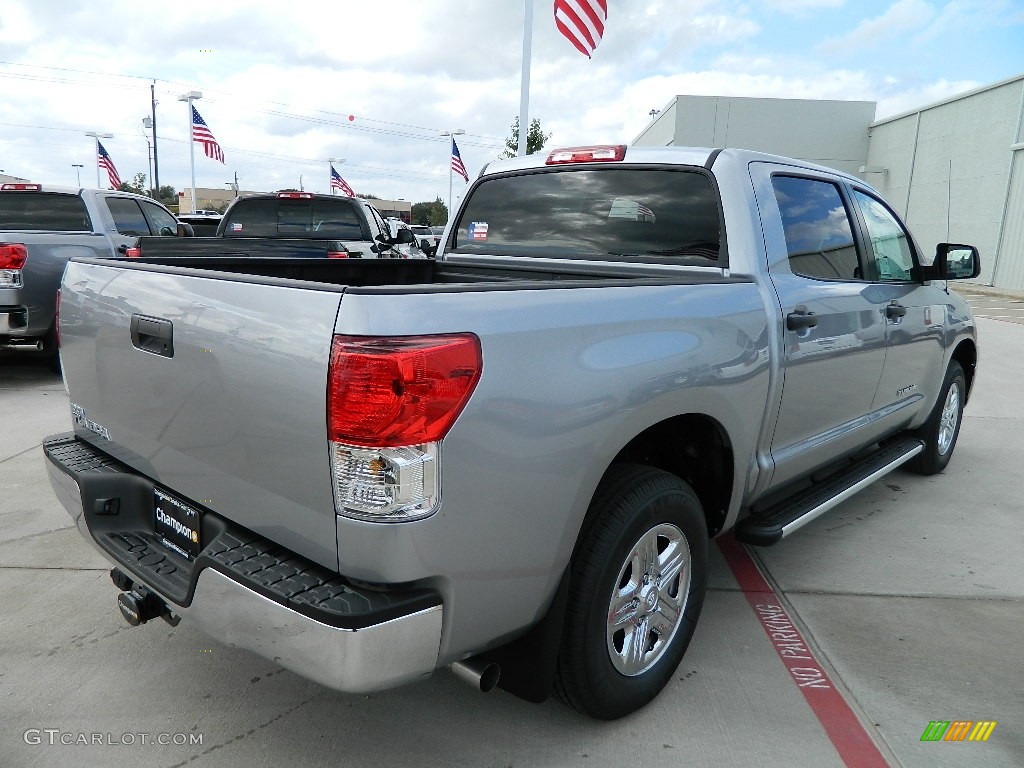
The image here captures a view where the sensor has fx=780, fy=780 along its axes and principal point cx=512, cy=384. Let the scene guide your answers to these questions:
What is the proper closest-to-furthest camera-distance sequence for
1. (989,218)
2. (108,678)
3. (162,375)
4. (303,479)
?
(303,479) < (162,375) < (108,678) < (989,218)

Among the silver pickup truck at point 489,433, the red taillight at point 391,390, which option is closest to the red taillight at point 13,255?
the silver pickup truck at point 489,433

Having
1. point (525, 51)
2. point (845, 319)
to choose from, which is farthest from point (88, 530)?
point (525, 51)

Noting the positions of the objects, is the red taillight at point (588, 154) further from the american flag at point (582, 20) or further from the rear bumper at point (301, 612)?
the american flag at point (582, 20)

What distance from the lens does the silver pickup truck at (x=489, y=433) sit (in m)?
1.79

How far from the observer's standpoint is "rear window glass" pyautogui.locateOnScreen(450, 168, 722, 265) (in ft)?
10.5

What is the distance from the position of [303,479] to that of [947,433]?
487cm

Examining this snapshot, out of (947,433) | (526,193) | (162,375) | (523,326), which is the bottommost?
(947,433)

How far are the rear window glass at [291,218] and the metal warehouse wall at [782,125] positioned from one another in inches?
1109

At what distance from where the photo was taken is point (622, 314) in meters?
2.25

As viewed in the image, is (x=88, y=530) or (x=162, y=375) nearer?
(x=162, y=375)

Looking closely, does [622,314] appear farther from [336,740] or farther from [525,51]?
[525,51]

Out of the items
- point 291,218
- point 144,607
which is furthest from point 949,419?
point 291,218

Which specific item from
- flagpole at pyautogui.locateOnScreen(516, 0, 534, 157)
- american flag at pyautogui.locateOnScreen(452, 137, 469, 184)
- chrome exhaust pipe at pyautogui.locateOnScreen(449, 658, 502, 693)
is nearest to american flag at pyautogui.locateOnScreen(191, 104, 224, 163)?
american flag at pyautogui.locateOnScreen(452, 137, 469, 184)

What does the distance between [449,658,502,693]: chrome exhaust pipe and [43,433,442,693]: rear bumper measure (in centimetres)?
19
